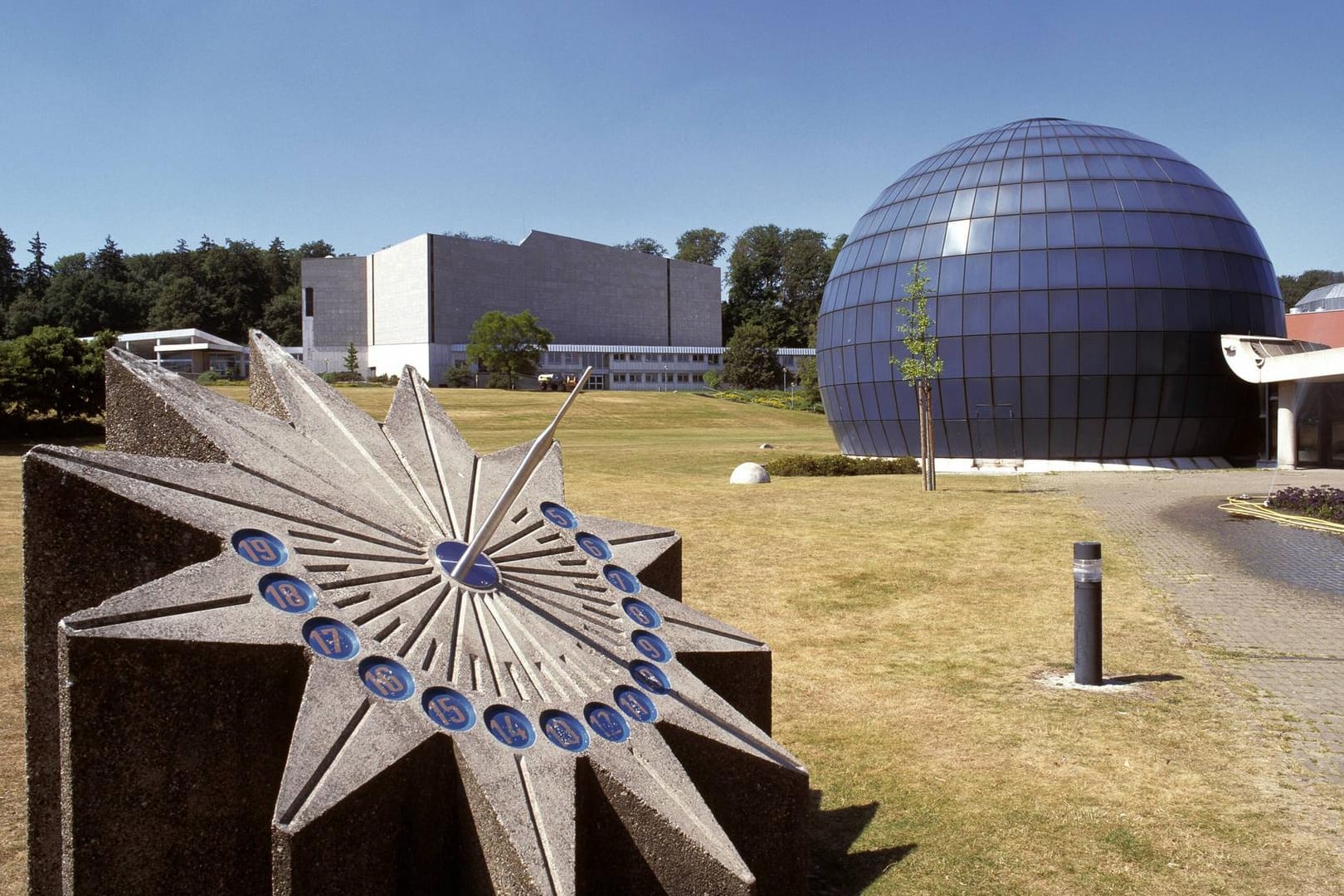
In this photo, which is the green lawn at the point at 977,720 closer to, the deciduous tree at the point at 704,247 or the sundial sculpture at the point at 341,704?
the sundial sculpture at the point at 341,704

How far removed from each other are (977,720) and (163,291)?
12975 centimetres

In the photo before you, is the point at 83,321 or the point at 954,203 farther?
the point at 83,321

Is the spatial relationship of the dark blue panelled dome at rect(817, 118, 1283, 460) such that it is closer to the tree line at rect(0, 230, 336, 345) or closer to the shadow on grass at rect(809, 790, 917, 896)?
the shadow on grass at rect(809, 790, 917, 896)

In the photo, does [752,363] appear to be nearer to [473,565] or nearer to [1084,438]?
[1084,438]

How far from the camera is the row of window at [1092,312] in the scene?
94.4ft

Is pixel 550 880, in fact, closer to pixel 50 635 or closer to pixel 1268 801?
pixel 50 635

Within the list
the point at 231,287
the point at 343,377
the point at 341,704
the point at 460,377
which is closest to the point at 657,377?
the point at 460,377

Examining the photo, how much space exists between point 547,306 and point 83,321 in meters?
49.8

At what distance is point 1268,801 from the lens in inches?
245

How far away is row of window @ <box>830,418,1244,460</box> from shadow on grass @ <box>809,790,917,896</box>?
25174 millimetres

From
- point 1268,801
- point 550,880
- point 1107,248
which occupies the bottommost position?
point 1268,801

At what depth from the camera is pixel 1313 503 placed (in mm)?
18922

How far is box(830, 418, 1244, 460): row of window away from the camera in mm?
29594

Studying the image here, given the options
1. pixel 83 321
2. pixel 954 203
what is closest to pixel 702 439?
pixel 954 203
